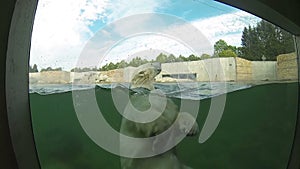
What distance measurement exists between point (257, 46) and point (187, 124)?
0.71 metres

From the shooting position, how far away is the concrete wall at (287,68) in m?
1.67

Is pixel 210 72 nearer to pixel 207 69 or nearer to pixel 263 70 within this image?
pixel 207 69

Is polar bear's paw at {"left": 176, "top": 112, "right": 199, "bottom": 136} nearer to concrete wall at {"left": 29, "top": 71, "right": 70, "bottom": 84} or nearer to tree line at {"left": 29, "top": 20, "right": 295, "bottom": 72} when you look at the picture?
tree line at {"left": 29, "top": 20, "right": 295, "bottom": 72}

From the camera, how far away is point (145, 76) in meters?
1.54

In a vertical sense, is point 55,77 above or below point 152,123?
above

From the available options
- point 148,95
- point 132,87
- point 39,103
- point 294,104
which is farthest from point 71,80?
point 294,104

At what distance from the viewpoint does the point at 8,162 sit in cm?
106

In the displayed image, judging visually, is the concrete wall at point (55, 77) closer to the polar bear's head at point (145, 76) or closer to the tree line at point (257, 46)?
the polar bear's head at point (145, 76)

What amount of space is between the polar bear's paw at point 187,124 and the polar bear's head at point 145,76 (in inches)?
9.8

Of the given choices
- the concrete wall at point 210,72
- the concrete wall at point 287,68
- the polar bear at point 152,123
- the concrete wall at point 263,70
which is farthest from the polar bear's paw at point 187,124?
the concrete wall at point 287,68

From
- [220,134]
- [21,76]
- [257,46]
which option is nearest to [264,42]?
[257,46]

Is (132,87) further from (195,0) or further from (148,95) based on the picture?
(195,0)

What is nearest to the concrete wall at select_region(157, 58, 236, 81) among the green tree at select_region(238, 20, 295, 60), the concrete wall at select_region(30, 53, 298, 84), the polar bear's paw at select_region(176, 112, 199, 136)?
the concrete wall at select_region(30, 53, 298, 84)

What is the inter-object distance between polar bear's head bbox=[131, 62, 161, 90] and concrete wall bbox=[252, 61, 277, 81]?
0.64 m
